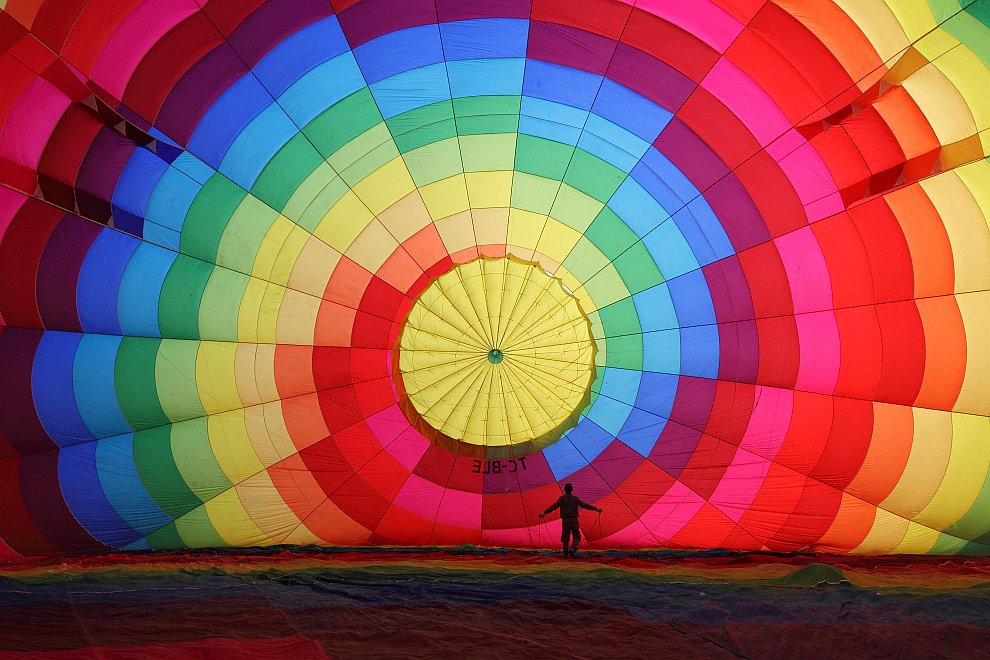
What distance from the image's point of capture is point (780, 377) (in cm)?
642

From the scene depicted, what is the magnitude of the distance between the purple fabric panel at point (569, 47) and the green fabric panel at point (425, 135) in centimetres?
78

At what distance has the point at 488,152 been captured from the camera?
6121 millimetres

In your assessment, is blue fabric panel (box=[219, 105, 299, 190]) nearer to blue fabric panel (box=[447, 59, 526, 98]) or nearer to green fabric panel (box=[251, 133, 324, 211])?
green fabric panel (box=[251, 133, 324, 211])

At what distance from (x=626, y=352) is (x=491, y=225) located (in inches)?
56.0

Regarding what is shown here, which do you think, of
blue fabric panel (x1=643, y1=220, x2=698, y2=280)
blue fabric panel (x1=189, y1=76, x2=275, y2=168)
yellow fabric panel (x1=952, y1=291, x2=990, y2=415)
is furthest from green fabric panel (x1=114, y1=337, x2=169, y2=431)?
yellow fabric panel (x1=952, y1=291, x2=990, y2=415)

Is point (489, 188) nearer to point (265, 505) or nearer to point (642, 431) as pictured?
point (642, 431)

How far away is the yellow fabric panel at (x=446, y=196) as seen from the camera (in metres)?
6.23

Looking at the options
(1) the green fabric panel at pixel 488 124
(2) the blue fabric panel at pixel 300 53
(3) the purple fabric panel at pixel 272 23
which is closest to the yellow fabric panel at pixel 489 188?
(1) the green fabric panel at pixel 488 124

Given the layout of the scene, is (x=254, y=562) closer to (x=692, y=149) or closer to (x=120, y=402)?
(x=120, y=402)

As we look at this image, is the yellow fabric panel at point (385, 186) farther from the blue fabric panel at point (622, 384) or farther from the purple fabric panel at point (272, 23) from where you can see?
the blue fabric panel at point (622, 384)

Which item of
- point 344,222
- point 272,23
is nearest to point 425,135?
point 344,222

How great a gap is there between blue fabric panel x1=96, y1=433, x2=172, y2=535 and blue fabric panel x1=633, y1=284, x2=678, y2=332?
4002 millimetres

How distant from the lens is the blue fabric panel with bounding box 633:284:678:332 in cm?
646

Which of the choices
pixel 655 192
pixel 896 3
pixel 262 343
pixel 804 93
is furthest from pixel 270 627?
pixel 896 3
